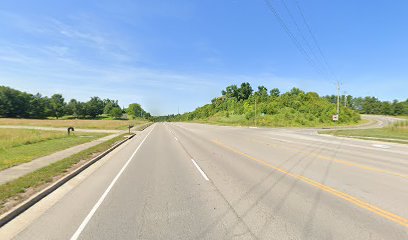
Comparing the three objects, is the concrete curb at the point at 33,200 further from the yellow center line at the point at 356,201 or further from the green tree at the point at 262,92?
the green tree at the point at 262,92

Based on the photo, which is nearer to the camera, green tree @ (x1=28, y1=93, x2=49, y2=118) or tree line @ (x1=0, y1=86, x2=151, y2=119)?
tree line @ (x1=0, y1=86, x2=151, y2=119)

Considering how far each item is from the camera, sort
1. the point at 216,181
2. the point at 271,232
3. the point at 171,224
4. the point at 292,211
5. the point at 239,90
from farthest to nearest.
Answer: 1. the point at 239,90
2. the point at 216,181
3. the point at 292,211
4. the point at 171,224
5. the point at 271,232

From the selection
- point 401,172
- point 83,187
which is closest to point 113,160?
point 83,187

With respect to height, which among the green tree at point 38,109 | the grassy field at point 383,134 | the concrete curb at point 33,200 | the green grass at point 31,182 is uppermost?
the green tree at point 38,109

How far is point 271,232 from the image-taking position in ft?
15.8

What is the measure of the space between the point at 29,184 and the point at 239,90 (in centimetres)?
13635

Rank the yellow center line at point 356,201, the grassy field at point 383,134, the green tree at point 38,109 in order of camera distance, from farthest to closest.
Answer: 1. the green tree at point 38,109
2. the grassy field at point 383,134
3. the yellow center line at point 356,201

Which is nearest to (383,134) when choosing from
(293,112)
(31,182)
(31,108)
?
(31,182)

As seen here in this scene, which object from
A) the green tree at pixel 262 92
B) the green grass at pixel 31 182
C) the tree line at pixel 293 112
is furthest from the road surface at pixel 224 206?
the green tree at pixel 262 92

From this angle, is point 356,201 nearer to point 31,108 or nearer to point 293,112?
point 293,112

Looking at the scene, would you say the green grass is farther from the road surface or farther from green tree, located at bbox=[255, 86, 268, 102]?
green tree, located at bbox=[255, 86, 268, 102]

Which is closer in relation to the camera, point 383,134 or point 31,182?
point 31,182

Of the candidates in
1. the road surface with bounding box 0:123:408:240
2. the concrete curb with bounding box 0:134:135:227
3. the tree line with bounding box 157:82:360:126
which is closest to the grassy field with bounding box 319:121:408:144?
the road surface with bounding box 0:123:408:240

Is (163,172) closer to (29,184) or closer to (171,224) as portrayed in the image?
(29,184)
